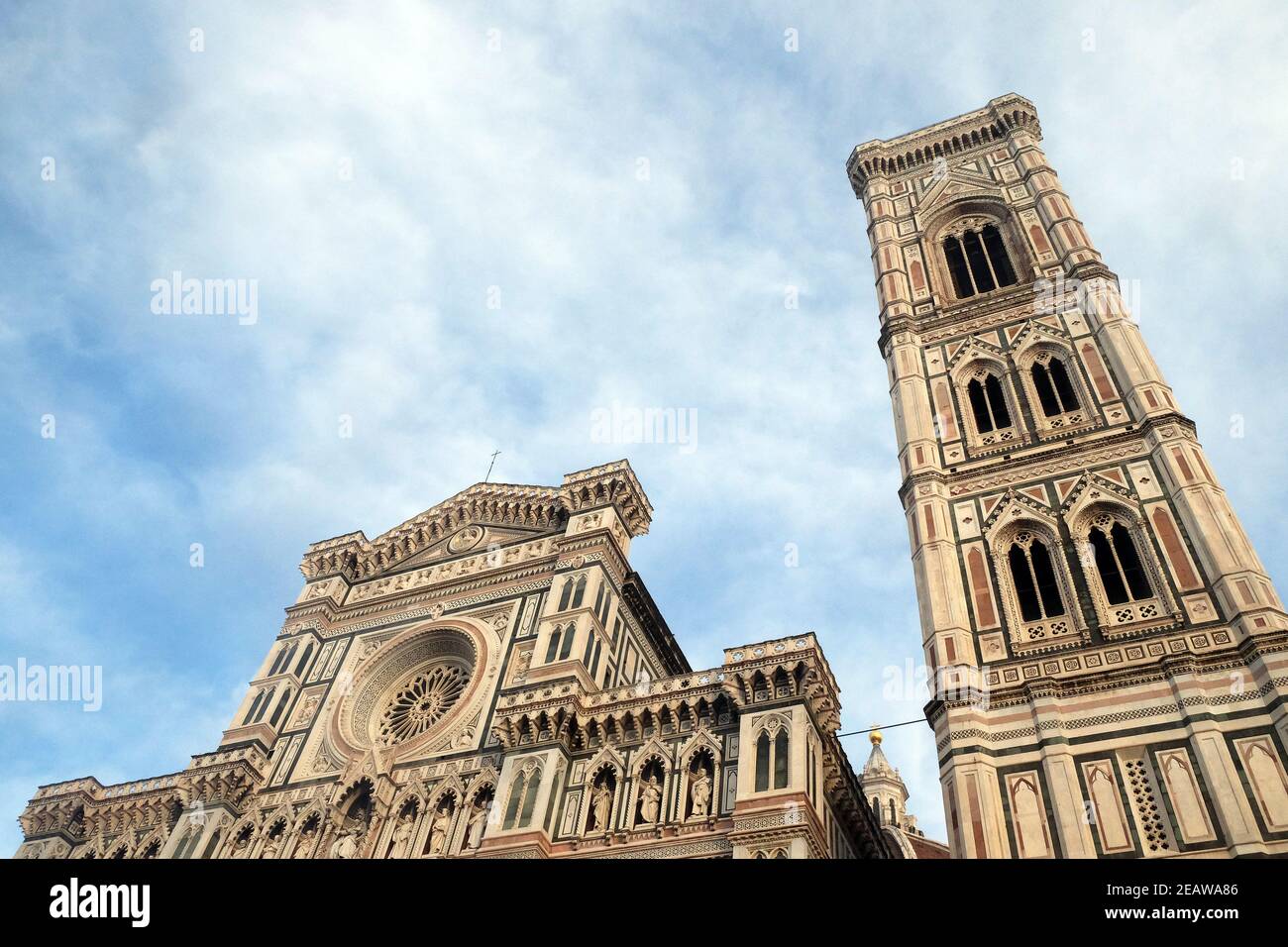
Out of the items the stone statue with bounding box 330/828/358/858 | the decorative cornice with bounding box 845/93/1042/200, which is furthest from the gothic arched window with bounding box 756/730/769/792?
the decorative cornice with bounding box 845/93/1042/200

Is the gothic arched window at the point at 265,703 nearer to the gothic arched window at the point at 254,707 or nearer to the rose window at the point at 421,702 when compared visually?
the gothic arched window at the point at 254,707

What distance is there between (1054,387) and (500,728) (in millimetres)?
15915

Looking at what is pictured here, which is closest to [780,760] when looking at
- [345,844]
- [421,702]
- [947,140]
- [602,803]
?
[602,803]

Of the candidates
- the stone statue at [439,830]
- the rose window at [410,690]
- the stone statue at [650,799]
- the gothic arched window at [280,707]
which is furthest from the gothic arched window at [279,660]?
the stone statue at [650,799]

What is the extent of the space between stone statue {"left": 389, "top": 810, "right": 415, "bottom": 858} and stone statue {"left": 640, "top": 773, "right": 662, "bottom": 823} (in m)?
5.83

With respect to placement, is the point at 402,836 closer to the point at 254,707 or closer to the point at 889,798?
the point at 254,707

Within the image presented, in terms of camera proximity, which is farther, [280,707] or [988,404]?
[280,707]

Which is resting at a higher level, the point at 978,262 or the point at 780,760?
the point at 978,262

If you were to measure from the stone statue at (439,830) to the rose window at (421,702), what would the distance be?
2.80 m

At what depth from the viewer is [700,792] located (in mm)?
20047

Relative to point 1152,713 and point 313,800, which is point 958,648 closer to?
point 1152,713

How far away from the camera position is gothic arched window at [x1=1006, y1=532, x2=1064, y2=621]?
1964cm

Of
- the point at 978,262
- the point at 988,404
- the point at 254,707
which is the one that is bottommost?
the point at 254,707

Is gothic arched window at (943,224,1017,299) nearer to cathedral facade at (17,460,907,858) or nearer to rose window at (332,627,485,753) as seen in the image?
cathedral facade at (17,460,907,858)
